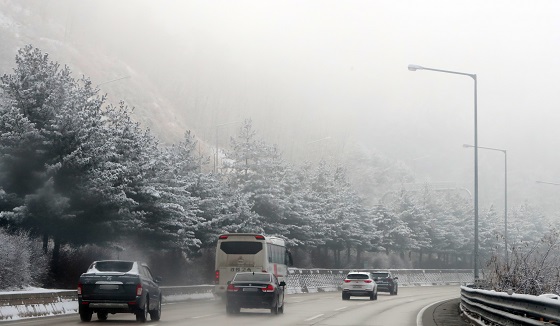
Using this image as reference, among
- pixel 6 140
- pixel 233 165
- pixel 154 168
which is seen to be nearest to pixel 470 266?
pixel 233 165

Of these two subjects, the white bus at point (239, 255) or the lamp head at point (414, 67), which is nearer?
the lamp head at point (414, 67)

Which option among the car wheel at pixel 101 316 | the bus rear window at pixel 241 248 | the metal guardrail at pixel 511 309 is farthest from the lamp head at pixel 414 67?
the car wheel at pixel 101 316

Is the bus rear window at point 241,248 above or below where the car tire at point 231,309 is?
above

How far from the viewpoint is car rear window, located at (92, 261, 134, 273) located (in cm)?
2389

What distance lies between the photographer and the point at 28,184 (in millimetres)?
39156

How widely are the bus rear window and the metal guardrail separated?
663 inches

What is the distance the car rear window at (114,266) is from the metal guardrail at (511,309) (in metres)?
9.31

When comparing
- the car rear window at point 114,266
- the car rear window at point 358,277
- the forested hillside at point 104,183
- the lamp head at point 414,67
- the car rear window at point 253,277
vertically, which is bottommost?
the car rear window at point 358,277

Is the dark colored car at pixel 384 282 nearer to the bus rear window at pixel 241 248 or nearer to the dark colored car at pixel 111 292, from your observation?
the bus rear window at pixel 241 248

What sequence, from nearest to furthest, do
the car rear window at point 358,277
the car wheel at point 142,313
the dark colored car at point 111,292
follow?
1. the dark colored car at point 111,292
2. the car wheel at point 142,313
3. the car rear window at point 358,277

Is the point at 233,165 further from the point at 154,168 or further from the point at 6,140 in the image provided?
the point at 6,140

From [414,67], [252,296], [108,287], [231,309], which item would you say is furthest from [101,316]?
[414,67]

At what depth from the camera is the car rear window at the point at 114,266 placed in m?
23.9

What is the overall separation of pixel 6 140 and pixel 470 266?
336 feet
